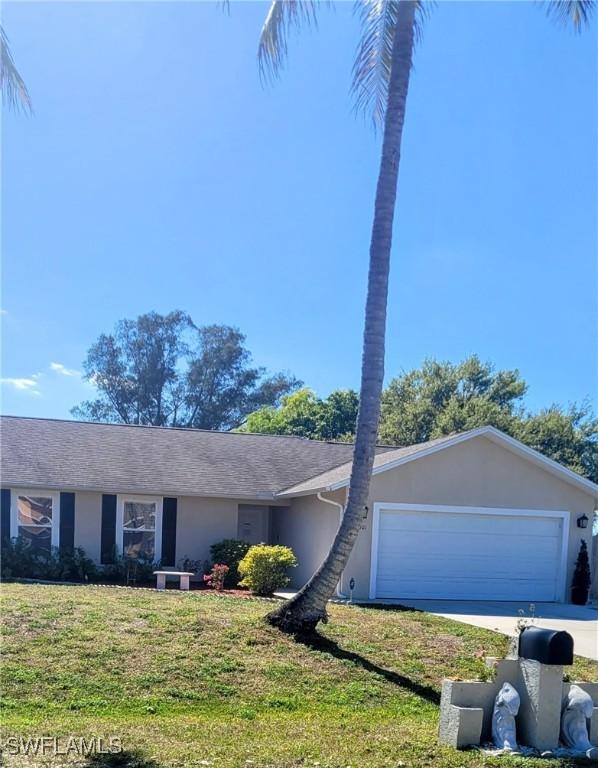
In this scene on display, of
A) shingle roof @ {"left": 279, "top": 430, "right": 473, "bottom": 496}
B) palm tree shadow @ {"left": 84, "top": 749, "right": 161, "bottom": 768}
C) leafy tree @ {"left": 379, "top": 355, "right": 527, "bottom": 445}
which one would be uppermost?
leafy tree @ {"left": 379, "top": 355, "right": 527, "bottom": 445}

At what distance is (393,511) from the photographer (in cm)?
1516

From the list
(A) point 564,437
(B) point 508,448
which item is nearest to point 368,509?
(B) point 508,448

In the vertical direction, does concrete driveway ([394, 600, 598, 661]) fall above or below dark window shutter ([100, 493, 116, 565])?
below

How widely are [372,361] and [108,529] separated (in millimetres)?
9914

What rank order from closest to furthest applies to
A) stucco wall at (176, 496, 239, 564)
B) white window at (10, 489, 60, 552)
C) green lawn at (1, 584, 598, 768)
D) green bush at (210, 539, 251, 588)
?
green lawn at (1, 584, 598, 768) → green bush at (210, 539, 251, 588) → white window at (10, 489, 60, 552) → stucco wall at (176, 496, 239, 564)

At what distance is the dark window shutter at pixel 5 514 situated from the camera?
16234 mm

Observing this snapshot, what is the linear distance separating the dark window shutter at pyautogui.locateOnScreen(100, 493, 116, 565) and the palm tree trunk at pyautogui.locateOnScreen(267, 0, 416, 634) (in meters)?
8.25

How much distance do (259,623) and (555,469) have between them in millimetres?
9248

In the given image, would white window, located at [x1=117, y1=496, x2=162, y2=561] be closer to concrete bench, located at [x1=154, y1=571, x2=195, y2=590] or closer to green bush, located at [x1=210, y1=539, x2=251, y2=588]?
green bush, located at [x1=210, y1=539, x2=251, y2=588]

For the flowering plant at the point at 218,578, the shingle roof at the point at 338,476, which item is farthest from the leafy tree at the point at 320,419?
the flowering plant at the point at 218,578

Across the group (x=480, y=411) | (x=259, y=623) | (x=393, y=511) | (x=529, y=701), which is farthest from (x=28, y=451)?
(x=480, y=411)

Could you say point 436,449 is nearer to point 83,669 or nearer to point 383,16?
point 383,16

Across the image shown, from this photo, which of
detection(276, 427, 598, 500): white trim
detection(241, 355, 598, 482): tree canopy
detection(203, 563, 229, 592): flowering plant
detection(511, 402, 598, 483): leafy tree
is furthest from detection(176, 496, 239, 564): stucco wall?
detection(511, 402, 598, 483): leafy tree

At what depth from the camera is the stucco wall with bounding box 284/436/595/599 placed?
594 inches
